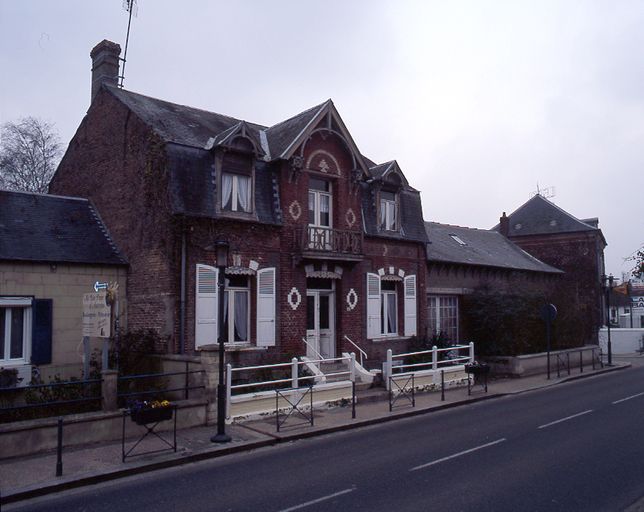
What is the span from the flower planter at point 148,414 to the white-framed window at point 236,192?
709 cm

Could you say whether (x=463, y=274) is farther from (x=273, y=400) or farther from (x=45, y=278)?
(x=45, y=278)

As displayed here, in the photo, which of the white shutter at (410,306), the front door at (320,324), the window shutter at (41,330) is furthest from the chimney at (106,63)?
the white shutter at (410,306)

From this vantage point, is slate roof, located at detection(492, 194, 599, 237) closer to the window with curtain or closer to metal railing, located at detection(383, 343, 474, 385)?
metal railing, located at detection(383, 343, 474, 385)

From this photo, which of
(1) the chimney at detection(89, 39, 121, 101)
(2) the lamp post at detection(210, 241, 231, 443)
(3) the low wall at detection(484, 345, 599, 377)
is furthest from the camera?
(3) the low wall at detection(484, 345, 599, 377)

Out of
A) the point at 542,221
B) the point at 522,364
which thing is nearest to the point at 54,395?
the point at 522,364

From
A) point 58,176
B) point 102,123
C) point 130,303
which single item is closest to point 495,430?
point 130,303

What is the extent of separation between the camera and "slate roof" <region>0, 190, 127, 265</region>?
14680 mm

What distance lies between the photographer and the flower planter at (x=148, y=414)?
31.3ft

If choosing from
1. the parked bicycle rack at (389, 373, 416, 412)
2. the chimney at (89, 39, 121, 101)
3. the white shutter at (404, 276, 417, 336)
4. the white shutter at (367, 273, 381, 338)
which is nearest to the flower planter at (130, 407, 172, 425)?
the parked bicycle rack at (389, 373, 416, 412)

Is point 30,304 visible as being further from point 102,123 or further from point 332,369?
point 332,369

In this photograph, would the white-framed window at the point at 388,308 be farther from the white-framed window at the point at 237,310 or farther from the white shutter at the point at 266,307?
the white-framed window at the point at 237,310

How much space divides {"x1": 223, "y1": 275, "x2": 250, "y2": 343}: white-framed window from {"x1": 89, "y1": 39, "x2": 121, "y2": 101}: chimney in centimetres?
860

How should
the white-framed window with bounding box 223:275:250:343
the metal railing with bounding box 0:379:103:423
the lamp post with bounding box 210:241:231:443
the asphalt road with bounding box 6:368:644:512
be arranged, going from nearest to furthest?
the asphalt road with bounding box 6:368:644:512
the lamp post with bounding box 210:241:231:443
the metal railing with bounding box 0:379:103:423
the white-framed window with bounding box 223:275:250:343

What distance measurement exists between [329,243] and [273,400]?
5.58 meters
